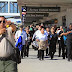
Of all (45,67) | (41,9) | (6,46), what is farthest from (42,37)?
(41,9)

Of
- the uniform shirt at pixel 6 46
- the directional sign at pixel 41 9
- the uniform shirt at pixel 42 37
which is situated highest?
the directional sign at pixel 41 9

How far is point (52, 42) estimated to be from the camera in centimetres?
1368

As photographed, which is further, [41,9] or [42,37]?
[41,9]

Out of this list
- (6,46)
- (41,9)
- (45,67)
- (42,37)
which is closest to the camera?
(6,46)

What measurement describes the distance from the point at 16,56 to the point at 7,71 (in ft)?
1.15

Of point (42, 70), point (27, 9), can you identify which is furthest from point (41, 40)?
point (27, 9)

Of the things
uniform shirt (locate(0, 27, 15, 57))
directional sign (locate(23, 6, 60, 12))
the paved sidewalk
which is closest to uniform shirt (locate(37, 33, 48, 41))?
the paved sidewalk

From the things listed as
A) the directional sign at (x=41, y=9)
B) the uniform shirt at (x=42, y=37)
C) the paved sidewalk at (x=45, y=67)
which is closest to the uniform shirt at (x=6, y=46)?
the paved sidewalk at (x=45, y=67)

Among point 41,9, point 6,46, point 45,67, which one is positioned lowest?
point 45,67

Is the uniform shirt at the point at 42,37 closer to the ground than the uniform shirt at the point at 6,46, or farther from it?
closer to the ground

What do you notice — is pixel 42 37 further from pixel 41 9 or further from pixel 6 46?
pixel 41 9

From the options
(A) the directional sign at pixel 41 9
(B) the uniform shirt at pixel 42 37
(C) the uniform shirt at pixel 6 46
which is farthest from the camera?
(A) the directional sign at pixel 41 9

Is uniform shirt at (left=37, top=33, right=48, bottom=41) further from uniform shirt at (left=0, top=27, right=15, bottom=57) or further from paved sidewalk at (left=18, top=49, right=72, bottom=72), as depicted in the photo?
uniform shirt at (left=0, top=27, right=15, bottom=57)

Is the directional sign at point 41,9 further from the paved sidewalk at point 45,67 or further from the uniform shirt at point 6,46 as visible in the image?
the uniform shirt at point 6,46
